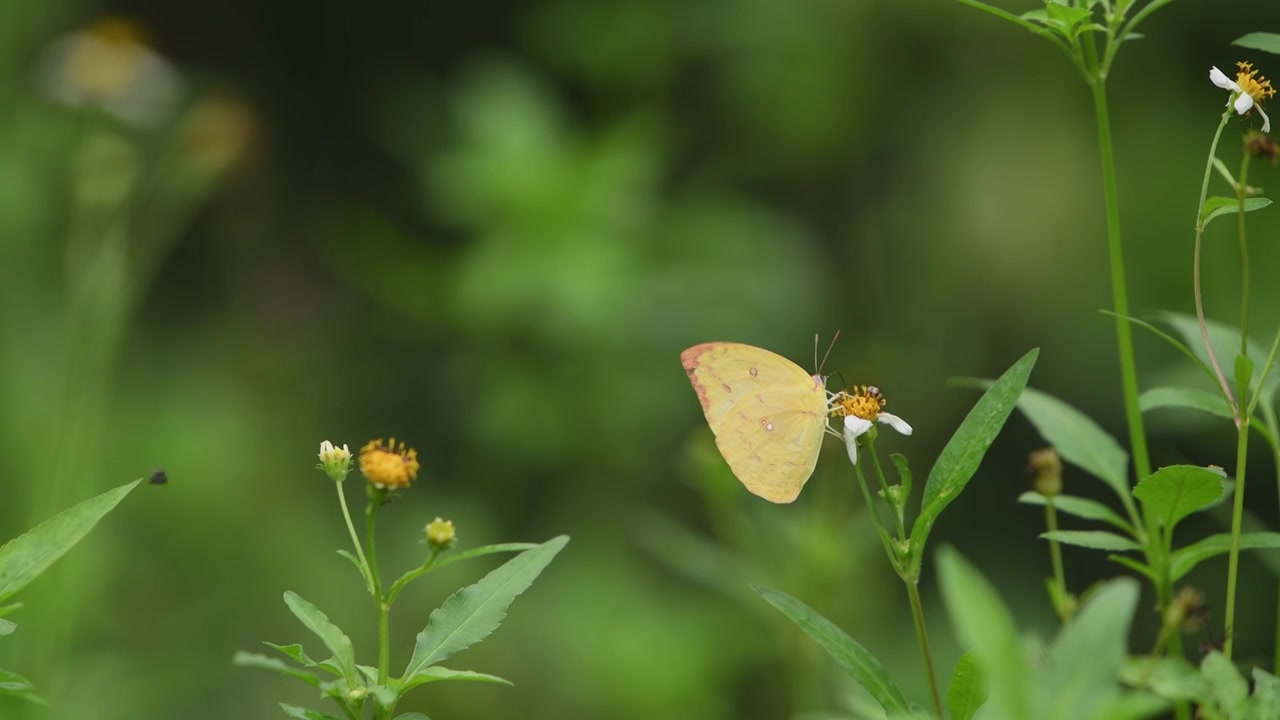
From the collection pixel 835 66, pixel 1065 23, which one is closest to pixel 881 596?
pixel 835 66

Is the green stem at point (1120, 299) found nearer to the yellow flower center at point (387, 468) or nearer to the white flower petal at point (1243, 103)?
the white flower petal at point (1243, 103)

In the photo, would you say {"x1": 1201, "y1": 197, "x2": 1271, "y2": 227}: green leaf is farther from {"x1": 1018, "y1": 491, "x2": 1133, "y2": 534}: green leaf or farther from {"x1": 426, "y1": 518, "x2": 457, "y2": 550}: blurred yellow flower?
{"x1": 426, "y1": 518, "x2": 457, "y2": 550}: blurred yellow flower

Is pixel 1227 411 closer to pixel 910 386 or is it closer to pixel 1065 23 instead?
pixel 1065 23

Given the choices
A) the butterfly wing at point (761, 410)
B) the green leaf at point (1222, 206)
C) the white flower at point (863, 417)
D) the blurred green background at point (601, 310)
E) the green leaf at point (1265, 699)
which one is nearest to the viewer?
the green leaf at point (1265, 699)

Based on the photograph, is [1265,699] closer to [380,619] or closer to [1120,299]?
[1120,299]

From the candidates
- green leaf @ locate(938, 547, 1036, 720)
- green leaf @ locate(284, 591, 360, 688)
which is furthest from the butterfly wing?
green leaf @ locate(938, 547, 1036, 720)

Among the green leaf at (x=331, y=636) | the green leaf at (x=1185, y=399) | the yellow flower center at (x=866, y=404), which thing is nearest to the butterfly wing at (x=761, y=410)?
the yellow flower center at (x=866, y=404)
